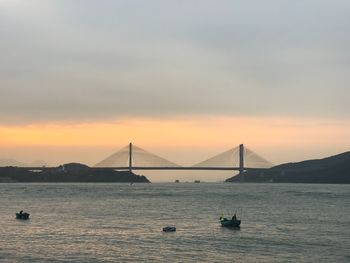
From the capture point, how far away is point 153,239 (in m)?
56.6

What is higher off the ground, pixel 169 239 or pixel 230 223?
pixel 230 223

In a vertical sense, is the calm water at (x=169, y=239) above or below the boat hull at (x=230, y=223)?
below

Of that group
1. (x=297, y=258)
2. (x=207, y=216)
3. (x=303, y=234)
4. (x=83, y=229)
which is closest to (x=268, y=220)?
(x=207, y=216)

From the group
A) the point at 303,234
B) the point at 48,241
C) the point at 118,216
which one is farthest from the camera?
Answer: the point at 118,216

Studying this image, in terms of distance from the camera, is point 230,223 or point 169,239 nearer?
point 169,239

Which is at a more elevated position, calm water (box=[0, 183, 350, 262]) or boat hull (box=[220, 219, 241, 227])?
boat hull (box=[220, 219, 241, 227])

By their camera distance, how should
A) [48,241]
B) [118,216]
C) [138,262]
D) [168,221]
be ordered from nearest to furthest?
[138,262] → [48,241] → [168,221] → [118,216]

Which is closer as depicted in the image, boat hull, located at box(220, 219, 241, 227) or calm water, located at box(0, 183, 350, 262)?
calm water, located at box(0, 183, 350, 262)

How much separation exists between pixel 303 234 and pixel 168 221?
20383 millimetres

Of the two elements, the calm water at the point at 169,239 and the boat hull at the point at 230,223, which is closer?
the calm water at the point at 169,239

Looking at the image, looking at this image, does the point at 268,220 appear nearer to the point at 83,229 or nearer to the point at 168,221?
the point at 168,221

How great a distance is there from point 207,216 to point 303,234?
1030 inches

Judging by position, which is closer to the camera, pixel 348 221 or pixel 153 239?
pixel 153 239

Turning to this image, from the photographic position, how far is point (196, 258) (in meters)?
44.8
